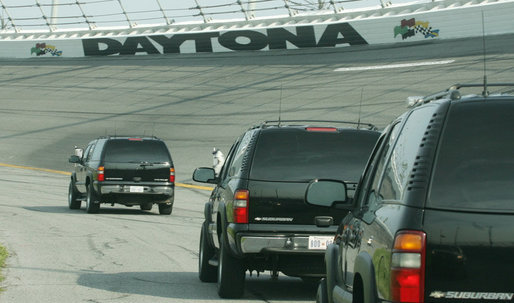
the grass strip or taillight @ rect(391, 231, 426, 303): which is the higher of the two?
taillight @ rect(391, 231, 426, 303)

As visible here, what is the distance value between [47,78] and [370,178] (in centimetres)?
5770

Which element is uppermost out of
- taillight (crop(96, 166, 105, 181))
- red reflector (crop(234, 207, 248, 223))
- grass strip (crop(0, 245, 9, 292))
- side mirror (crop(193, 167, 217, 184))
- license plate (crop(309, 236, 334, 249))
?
red reflector (crop(234, 207, 248, 223))

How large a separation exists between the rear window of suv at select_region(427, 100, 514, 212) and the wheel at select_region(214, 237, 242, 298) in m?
5.39

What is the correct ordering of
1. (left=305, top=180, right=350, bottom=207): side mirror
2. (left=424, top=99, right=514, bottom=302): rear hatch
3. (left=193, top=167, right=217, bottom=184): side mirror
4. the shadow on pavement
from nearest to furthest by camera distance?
(left=424, top=99, right=514, bottom=302): rear hatch < (left=305, top=180, right=350, bottom=207): side mirror < the shadow on pavement < (left=193, top=167, right=217, bottom=184): side mirror

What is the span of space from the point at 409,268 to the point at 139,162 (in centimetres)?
1793

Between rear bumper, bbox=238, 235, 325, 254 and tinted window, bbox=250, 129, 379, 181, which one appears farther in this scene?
tinted window, bbox=250, 129, 379, 181

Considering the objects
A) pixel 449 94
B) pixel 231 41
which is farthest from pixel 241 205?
pixel 231 41

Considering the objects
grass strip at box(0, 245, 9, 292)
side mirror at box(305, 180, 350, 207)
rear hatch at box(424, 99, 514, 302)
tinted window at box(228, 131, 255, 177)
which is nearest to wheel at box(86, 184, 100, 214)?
grass strip at box(0, 245, 9, 292)

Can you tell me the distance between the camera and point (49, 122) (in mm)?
50844

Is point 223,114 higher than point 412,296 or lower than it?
lower

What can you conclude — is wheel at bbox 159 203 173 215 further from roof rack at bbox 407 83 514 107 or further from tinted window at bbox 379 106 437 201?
tinted window at bbox 379 106 437 201

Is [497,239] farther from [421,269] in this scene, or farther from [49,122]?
[49,122]

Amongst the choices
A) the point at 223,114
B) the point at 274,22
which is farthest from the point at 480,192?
the point at 274,22

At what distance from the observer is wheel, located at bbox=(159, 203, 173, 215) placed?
71.9 ft
